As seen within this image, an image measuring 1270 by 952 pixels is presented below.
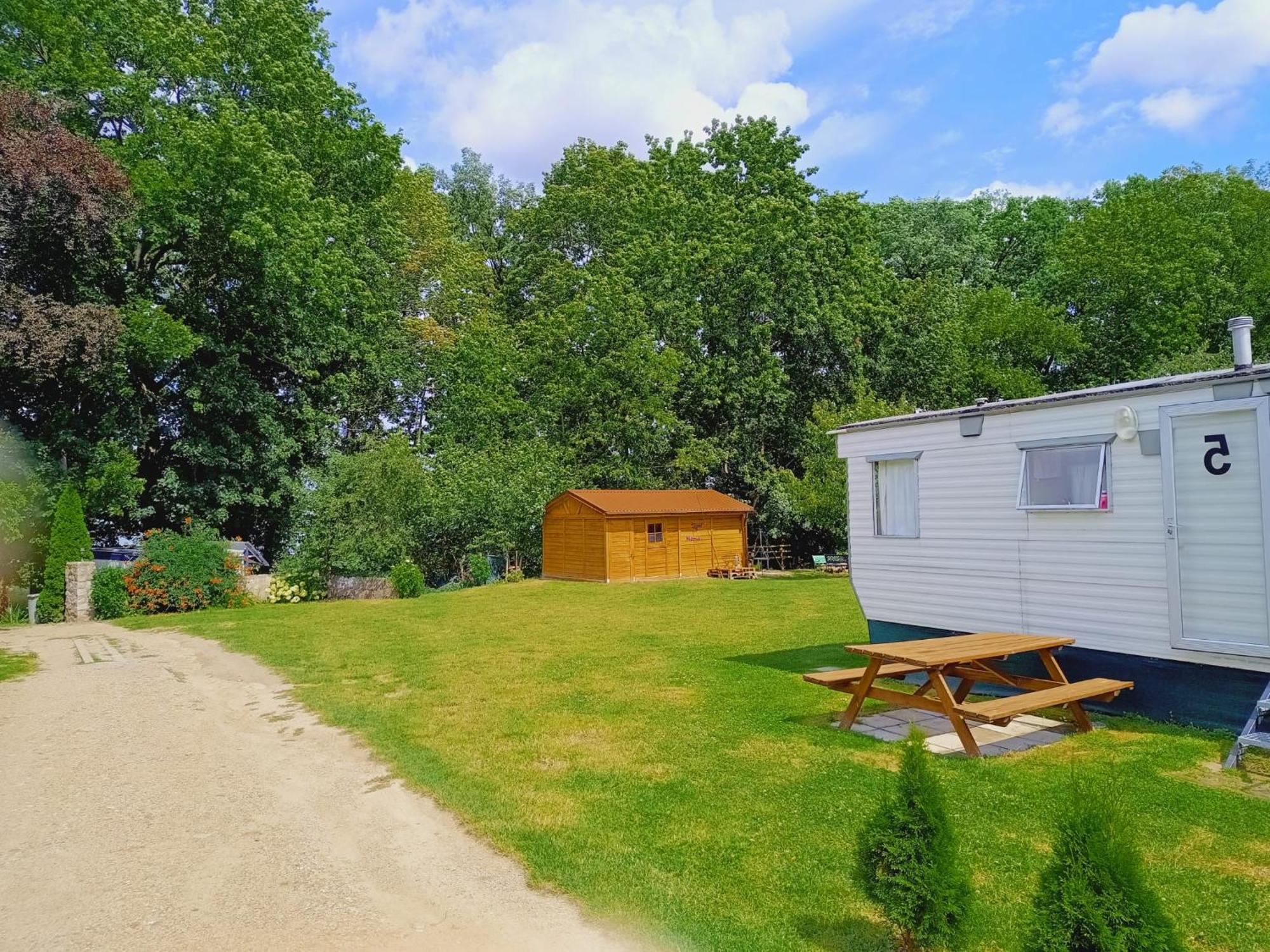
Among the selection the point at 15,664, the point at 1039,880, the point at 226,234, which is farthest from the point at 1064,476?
the point at 226,234

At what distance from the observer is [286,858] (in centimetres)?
451

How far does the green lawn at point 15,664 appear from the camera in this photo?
34.8 ft

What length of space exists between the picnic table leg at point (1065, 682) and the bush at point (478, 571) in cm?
1864

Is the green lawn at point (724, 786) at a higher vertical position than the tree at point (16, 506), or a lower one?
lower

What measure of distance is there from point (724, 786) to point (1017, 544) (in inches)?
168

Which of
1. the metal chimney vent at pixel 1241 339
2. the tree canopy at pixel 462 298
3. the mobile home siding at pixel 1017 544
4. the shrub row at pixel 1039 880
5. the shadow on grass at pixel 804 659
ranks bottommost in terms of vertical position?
the shadow on grass at pixel 804 659

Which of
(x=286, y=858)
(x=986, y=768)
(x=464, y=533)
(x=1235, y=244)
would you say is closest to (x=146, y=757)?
(x=286, y=858)

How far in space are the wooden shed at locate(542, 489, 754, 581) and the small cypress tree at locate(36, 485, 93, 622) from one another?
1209cm

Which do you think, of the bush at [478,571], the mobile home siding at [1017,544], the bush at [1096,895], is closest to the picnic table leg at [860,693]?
the mobile home siding at [1017,544]

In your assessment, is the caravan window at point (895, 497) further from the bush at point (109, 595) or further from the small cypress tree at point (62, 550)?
the small cypress tree at point (62, 550)

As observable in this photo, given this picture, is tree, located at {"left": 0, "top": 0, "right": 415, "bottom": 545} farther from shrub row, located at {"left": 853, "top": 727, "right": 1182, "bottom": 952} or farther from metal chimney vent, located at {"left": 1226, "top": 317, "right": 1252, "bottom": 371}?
shrub row, located at {"left": 853, "top": 727, "right": 1182, "bottom": 952}

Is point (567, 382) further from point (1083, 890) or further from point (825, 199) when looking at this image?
point (1083, 890)

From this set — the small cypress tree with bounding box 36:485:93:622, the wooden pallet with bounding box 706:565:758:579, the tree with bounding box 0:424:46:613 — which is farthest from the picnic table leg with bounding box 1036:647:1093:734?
the tree with bounding box 0:424:46:613

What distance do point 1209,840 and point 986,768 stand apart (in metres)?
1.41
